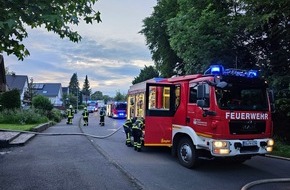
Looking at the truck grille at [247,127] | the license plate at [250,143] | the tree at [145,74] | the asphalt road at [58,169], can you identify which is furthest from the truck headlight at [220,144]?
the tree at [145,74]

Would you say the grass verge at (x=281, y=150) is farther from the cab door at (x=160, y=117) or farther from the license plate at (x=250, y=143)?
the cab door at (x=160, y=117)

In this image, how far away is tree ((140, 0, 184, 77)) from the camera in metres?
28.5

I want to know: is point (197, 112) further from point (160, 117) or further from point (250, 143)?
point (160, 117)

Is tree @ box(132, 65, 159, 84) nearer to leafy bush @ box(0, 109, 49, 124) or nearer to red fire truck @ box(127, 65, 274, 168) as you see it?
leafy bush @ box(0, 109, 49, 124)

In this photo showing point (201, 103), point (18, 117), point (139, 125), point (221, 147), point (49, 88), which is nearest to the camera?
point (221, 147)

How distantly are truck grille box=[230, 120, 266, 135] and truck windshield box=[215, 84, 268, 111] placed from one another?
371 millimetres

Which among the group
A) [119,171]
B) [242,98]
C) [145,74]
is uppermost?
[145,74]

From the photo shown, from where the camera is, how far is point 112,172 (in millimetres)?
8898

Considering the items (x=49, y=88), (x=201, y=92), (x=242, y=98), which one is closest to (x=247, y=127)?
(x=242, y=98)

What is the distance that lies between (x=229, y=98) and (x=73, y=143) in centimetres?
820

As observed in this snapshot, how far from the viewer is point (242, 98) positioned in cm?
930

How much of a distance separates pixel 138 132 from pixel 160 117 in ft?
5.25

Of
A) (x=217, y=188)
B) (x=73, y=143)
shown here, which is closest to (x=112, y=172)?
(x=217, y=188)

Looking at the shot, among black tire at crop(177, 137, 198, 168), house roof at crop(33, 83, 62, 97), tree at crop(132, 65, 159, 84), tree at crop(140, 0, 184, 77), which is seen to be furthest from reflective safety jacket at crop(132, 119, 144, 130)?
house roof at crop(33, 83, 62, 97)
